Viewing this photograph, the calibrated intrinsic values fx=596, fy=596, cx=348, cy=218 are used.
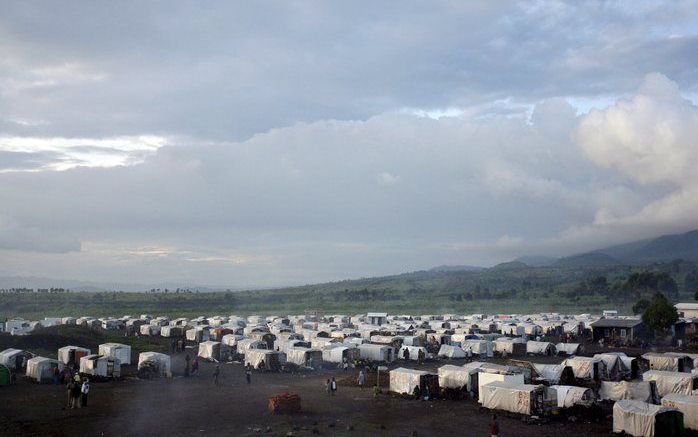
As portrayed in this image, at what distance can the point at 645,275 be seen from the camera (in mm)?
138250

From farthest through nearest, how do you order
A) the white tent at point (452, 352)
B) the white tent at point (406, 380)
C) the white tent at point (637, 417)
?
1. the white tent at point (452, 352)
2. the white tent at point (406, 380)
3. the white tent at point (637, 417)

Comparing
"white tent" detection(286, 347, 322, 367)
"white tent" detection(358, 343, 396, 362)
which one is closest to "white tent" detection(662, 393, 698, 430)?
"white tent" detection(358, 343, 396, 362)

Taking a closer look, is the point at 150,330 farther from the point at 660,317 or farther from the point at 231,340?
the point at 660,317

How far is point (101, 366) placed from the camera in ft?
148

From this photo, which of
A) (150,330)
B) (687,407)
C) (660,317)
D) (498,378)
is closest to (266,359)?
(498,378)

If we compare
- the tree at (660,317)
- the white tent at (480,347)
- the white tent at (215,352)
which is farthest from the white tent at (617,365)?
the white tent at (215,352)

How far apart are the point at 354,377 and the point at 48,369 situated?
22.5m

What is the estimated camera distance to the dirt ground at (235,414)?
2830 centimetres

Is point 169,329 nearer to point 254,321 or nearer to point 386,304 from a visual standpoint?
point 254,321

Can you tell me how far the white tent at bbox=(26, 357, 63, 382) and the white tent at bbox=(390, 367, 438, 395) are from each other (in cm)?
2469

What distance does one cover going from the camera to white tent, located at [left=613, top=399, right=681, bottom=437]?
26.7 m

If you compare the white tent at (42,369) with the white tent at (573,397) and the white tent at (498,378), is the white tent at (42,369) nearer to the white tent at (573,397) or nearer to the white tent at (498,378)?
the white tent at (498,378)

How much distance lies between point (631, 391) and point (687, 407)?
232 inches

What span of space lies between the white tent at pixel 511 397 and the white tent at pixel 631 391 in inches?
244
